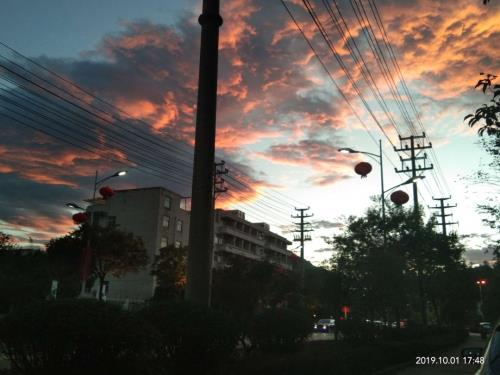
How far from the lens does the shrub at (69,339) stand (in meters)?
6.21

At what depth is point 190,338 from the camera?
9.00 meters

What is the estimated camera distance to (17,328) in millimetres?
6277

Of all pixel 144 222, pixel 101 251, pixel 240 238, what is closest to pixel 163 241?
pixel 144 222

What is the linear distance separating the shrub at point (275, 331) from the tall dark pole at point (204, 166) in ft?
18.8

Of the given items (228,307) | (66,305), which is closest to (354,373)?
(66,305)

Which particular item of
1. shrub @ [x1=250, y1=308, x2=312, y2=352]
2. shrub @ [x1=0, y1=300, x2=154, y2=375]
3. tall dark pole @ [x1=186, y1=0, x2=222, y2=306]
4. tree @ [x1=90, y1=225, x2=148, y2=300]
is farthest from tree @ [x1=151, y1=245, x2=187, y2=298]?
shrub @ [x1=0, y1=300, x2=154, y2=375]

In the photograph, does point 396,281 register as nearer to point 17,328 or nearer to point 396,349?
point 396,349

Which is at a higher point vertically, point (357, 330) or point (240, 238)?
point (240, 238)

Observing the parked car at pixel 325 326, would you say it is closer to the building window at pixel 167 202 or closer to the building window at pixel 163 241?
the building window at pixel 163 241

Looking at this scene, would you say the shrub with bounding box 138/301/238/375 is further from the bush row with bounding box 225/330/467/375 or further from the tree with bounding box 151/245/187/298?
the tree with bounding box 151/245/187/298

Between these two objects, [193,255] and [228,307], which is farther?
[228,307]

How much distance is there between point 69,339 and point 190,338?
3177mm

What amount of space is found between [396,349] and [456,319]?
128ft

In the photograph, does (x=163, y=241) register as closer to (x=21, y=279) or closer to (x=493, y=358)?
(x=21, y=279)
